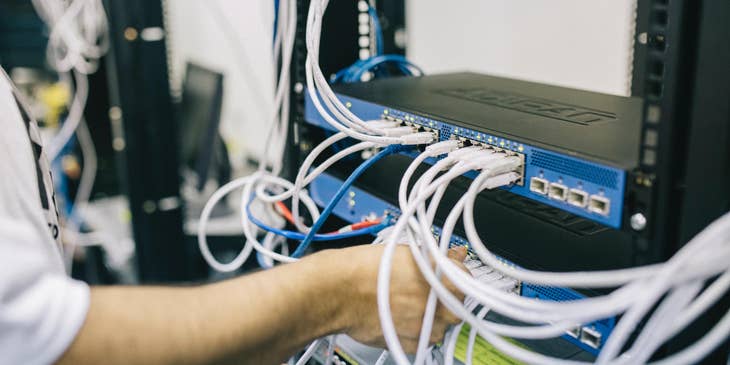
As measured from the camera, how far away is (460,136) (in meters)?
0.60

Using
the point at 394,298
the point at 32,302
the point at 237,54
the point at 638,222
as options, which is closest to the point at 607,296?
the point at 638,222

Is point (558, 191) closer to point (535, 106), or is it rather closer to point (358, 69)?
point (535, 106)

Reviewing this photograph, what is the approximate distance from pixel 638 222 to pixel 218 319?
0.33 m

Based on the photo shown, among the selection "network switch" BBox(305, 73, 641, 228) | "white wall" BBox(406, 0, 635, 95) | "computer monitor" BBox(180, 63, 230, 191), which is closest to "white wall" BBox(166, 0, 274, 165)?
"computer monitor" BBox(180, 63, 230, 191)

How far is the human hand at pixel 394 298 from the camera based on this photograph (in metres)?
0.53

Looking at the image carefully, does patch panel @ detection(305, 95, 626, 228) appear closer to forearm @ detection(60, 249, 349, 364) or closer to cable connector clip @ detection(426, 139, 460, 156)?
cable connector clip @ detection(426, 139, 460, 156)

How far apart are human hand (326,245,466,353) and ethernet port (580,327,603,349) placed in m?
0.11

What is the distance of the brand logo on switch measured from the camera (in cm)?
65

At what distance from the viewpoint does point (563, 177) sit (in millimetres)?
500

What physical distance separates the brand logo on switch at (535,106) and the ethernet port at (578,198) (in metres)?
0.15

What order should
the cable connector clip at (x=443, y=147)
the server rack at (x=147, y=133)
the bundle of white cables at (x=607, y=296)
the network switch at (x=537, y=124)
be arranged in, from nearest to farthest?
the bundle of white cables at (x=607, y=296) → the network switch at (x=537, y=124) → the cable connector clip at (x=443, y=147) → the server rack at (x=147, y=133)

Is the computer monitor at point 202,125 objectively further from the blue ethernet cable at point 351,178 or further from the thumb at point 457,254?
the thumb at point 457,254

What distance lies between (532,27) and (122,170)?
3.57 feet

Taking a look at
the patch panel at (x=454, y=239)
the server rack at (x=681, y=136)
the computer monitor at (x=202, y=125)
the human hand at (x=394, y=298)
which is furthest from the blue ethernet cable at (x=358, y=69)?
the computer monitor at (x=202, y=125)
